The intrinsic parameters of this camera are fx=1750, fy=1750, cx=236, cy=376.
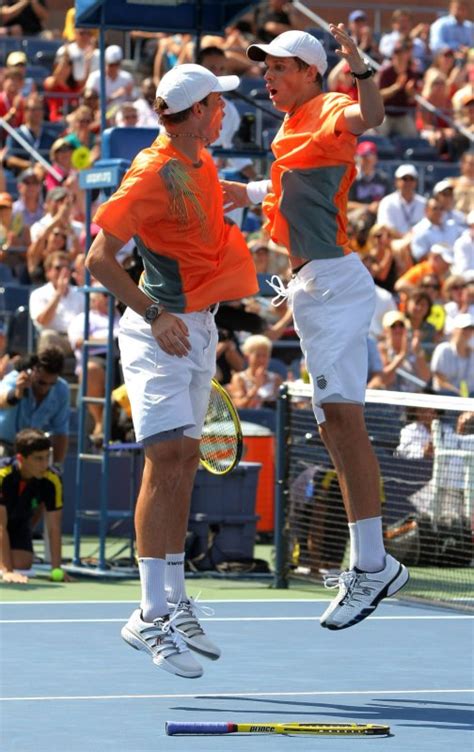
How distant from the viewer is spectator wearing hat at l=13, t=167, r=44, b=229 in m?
16.9

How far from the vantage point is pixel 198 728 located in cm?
611

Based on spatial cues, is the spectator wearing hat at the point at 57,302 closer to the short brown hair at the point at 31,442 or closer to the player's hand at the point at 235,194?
the short brown hair at the point at 31,442

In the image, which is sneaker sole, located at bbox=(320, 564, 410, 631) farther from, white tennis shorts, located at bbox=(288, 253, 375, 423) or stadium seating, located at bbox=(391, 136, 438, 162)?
stadium seating, located at bbox=(391, 136, 438, 162)

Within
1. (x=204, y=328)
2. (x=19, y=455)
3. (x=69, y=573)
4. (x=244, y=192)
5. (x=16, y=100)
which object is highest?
(x=16, y=100)

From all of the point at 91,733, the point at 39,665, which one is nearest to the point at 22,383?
the point at 39,665

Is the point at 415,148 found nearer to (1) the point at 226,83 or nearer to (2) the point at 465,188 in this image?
(2) the point at 465,188

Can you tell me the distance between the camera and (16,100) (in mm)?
18828

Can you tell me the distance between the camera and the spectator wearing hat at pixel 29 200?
55.6 ft

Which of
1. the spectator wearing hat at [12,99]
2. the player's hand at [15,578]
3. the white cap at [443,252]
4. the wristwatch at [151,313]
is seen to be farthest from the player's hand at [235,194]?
the spectator wearing hat at [12,99]

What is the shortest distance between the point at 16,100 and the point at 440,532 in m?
8.79

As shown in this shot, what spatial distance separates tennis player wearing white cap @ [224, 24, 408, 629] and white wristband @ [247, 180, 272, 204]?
22 cm

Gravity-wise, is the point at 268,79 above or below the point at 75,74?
below

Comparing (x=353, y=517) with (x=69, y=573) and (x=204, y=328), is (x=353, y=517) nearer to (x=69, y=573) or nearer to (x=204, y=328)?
(x=204, y=328)

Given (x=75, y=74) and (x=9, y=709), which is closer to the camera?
(x=9, y=709)
